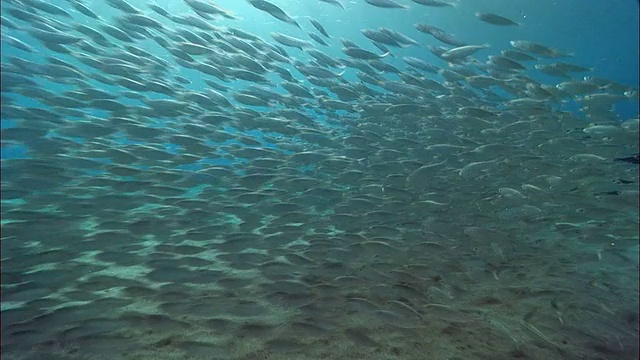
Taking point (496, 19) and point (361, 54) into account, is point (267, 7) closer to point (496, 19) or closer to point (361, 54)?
point (361, 54)

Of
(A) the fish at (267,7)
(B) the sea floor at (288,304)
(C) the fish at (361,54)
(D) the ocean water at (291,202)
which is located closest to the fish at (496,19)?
(D) the ocean water at (291,202)

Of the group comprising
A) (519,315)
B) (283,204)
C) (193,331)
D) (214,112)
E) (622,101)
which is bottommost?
(193,331)

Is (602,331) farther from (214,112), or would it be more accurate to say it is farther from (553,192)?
(214,112)

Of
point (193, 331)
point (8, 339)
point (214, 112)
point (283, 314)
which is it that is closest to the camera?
point (8, 339)

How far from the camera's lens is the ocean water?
5043mm

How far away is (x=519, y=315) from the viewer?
20.3ft

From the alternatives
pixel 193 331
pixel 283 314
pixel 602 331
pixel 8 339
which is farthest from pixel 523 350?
pixel 8 339

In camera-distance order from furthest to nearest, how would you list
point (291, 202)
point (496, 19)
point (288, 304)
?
1. point (291, 202)
2. point (288, 304)
3. point (496, 19)

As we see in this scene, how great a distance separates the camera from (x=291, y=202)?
21.8ft

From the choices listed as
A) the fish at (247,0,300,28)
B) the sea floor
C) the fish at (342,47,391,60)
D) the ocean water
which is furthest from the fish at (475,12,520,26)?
the sea floor

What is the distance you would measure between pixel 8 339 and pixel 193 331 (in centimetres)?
188

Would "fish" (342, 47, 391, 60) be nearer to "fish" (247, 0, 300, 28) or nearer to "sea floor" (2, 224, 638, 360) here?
"fish" (247, 0, 300, 28)

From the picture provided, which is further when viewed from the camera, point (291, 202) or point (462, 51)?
point (291, 202)

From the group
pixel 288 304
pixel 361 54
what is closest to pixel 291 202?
pixel 288 304
